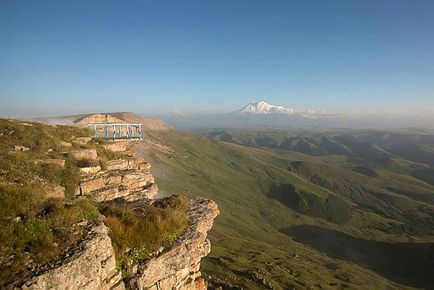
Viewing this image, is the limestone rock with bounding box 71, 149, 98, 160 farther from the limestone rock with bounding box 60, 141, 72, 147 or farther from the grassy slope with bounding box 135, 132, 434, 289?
the grassy slope with bounding box 135, 132, 434, 289

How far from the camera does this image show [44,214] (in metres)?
11.6

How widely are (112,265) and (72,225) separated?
199 centimetres

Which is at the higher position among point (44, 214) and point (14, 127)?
point (14, 127)

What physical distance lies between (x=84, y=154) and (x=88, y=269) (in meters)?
16.4

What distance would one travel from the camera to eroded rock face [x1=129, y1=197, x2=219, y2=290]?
39.9 ft

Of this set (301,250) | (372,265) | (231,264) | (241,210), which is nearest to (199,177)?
(241,210)

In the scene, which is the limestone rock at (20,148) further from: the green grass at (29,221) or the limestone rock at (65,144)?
the limestone rock at (65,144)

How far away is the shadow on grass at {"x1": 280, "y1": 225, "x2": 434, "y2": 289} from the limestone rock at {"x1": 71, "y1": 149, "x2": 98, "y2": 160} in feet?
428

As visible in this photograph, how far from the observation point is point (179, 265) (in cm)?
1352

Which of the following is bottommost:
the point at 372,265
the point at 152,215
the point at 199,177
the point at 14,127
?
the point at 372,265

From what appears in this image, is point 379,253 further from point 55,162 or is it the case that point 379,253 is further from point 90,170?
point 55,162

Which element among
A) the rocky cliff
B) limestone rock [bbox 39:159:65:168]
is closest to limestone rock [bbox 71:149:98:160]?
limestone rock [bbox 39:159:65:168]

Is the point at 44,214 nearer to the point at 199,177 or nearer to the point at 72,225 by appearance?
Answer: the point at 72,225

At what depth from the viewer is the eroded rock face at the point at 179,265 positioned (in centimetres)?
1217
